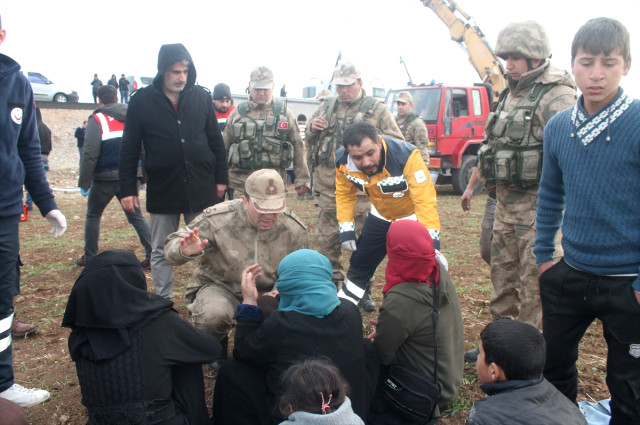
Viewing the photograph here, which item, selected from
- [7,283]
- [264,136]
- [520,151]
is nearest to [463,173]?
[264,136]

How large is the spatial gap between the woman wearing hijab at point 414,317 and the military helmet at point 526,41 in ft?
4.50

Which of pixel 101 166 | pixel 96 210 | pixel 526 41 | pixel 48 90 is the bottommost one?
pixel 96 210

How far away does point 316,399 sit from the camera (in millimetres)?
1842

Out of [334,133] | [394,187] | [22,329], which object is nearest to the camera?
[394,187]

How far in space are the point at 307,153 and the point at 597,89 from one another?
152 inches

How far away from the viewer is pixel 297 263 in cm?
237

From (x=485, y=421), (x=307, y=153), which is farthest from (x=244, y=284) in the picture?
(x=307, y=153)

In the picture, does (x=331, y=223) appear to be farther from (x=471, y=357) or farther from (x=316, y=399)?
(x=316, y=399)

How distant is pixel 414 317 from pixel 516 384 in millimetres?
602

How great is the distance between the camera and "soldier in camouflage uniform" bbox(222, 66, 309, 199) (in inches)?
204

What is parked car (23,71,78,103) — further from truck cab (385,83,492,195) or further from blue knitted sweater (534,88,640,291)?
blue knitted sweater (534,88,640,291)

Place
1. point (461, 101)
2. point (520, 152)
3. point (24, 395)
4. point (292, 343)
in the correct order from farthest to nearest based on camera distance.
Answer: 1. point (461, 101)
2. point (520, 152)
3. point (24, 395)
4. point (292, 343)

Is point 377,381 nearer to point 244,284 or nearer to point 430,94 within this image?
point 244,284

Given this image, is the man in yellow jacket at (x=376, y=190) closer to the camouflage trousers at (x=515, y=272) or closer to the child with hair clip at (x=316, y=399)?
the camouflage trousers at (x=515, y=272)
